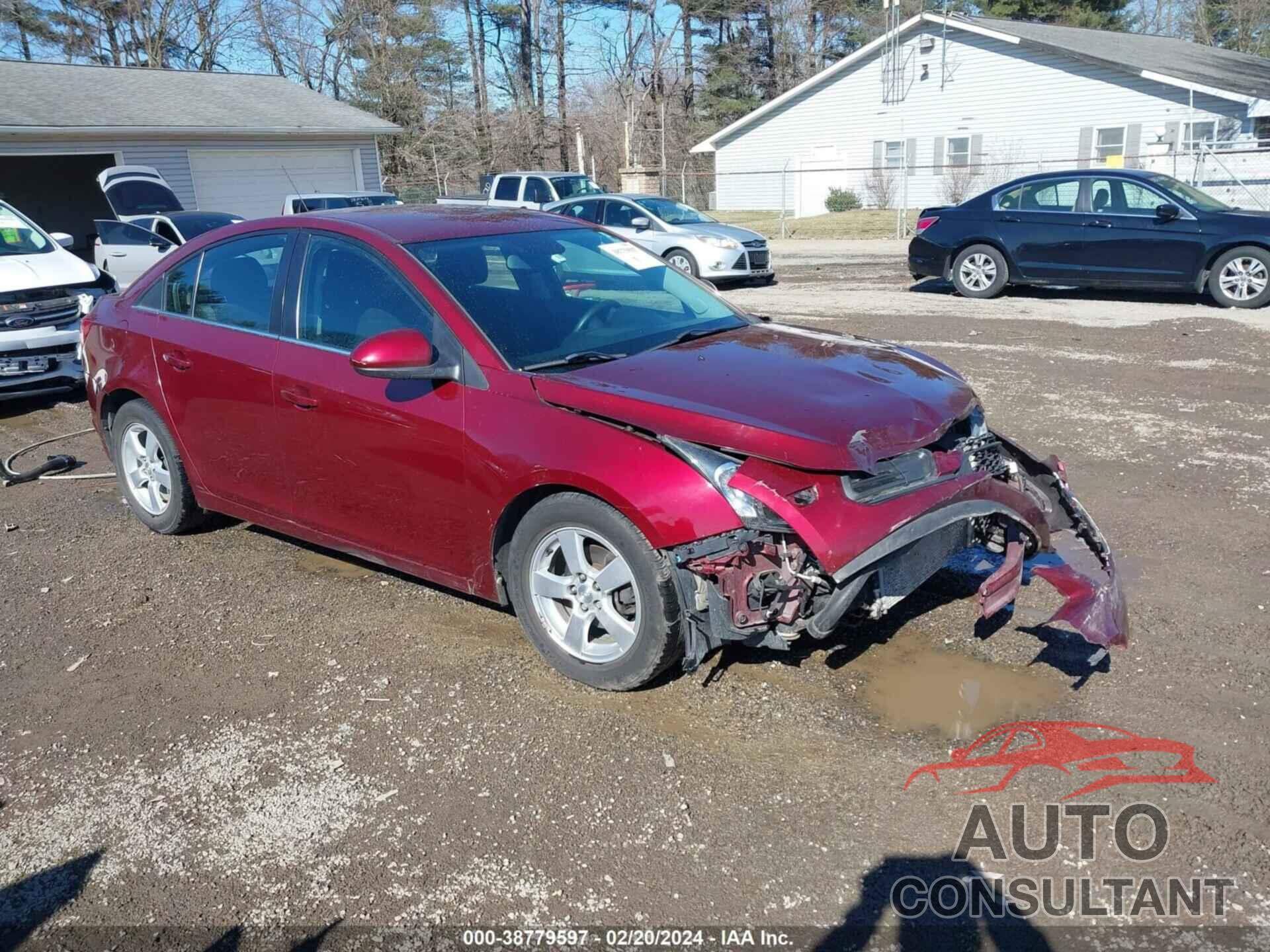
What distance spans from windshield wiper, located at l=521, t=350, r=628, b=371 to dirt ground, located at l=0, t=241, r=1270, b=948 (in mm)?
1177

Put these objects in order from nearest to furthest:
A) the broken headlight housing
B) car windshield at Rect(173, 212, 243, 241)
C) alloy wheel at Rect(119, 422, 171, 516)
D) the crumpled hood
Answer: the broken headlight housing, alloy wheel at Rect(119, 422, 171, 516), the crumpled hood, car windshield at Rect(173, 212, 243, 241)

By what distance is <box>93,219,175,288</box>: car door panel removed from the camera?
14016 millimetres

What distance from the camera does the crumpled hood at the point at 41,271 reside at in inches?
365

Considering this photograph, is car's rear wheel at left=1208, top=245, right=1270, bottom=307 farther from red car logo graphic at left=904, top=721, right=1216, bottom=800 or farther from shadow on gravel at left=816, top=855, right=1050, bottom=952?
shadow on gravel at left=816, top=855, right=1050, bottom=952

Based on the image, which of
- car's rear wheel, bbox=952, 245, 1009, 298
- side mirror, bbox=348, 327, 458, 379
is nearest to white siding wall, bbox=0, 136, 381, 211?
car's rear wheel, bbox=952, 245, 1009, 298

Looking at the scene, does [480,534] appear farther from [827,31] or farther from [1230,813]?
[827,31]

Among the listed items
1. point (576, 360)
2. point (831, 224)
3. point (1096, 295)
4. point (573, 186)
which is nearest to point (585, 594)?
point (576, 360)

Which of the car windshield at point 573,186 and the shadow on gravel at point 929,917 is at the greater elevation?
the car windshield at point 573,186

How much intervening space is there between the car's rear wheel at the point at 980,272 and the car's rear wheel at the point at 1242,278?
2.49 m

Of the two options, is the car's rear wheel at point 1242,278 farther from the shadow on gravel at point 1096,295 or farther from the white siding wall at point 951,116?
the white siding wall at point 951,116

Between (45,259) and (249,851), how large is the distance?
8795 millimetres

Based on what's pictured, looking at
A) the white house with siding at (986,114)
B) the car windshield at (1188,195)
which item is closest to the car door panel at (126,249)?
→ the car windshield at (1188,195)

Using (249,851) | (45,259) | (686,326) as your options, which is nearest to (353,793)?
(249,851)

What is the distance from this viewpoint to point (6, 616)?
4898 millimetres
